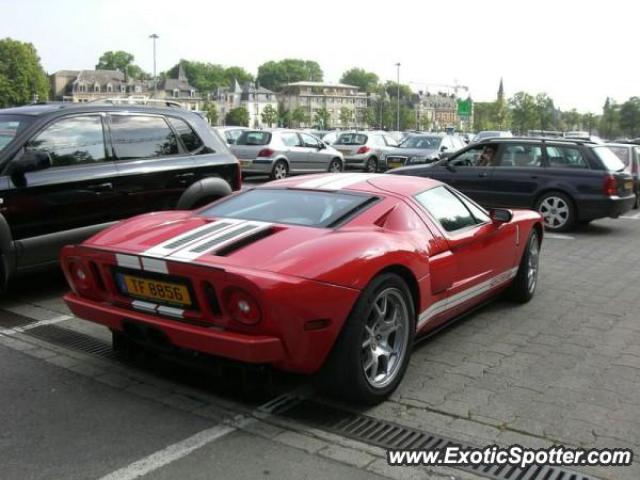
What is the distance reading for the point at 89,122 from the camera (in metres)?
6.37

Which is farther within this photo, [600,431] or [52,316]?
[52,316]

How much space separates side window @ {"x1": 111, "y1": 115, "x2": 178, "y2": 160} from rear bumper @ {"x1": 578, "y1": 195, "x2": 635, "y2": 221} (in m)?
7.22

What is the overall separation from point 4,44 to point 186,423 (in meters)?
114

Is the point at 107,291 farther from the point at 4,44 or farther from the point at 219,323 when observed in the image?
the point at 4,44

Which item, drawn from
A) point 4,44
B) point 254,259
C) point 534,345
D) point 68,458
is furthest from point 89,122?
point 4,44

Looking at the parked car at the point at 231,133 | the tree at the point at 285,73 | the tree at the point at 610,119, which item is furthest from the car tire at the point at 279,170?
the tree at the point at 285,73

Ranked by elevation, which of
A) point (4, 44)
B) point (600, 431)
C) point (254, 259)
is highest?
point (4, 44)

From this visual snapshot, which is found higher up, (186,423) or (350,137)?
(350,137)

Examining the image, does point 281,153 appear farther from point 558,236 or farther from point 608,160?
point 558,236

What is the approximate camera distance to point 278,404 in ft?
12.4

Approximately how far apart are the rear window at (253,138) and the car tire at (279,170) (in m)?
0.78

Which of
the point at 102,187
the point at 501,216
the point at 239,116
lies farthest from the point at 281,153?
the point at 239,116

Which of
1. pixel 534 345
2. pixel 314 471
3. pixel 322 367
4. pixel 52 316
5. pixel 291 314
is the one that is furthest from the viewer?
pixel 52 316

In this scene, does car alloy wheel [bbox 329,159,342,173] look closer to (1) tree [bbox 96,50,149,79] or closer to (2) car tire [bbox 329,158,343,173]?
(2) car tire [bbox 329,158,343,173]
